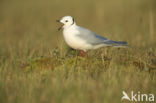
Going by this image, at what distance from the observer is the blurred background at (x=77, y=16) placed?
13.6 m

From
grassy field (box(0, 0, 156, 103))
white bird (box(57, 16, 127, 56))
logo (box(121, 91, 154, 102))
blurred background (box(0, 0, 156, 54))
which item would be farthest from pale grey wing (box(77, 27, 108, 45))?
blurred background (box(0, 0, 156, 54))

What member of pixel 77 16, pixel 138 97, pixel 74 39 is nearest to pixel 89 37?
pixel 74 39

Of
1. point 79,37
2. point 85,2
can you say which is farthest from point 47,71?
point 85,2

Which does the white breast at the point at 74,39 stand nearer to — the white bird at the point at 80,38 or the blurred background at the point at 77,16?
the white bird at the point at 80,38

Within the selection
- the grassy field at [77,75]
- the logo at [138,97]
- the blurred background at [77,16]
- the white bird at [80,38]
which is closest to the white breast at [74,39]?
the white bird at [80,38]

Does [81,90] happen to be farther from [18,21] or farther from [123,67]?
[18,21]

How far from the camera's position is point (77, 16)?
1705 centimetres

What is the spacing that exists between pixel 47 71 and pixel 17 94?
1.21m

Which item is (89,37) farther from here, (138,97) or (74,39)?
(138,97)

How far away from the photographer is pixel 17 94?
14.9 ft

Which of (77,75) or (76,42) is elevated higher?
(76,42)

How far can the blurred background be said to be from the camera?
44.5ft

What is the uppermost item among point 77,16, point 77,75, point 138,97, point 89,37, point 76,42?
point 77,16

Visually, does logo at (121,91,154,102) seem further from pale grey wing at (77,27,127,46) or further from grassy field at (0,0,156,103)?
pale grey wing at (77,27,127,46)
